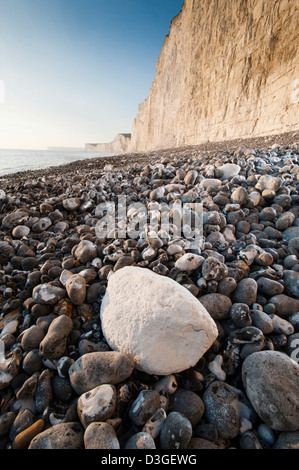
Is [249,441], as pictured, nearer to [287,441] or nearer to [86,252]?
[287,441]

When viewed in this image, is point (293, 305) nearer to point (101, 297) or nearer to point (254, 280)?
point (254, 280)

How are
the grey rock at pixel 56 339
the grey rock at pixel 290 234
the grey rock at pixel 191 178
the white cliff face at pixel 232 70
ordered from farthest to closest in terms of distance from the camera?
1. the white cliff face at pixel 232 70
2. the grey rock at pixel 191 178
3. the grey rock at pixel 290 234
4. the grey rock at pixel 56 339

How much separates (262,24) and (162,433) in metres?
16.2

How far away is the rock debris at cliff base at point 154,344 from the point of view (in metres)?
0.93

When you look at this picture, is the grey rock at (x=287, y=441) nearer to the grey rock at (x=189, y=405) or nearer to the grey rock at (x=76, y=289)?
the grey rock at (x=189, y=405)

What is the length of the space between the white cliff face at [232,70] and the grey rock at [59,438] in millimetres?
11694

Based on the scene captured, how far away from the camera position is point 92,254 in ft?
6.09

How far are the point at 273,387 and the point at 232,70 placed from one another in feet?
58.2

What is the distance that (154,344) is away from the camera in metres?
1.15

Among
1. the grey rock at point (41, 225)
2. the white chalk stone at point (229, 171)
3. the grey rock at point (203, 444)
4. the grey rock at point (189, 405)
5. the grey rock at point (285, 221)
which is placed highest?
the white chalk stone at point (229, 171)

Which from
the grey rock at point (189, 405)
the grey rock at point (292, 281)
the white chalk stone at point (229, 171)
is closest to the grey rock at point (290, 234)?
Answer: the grey rock at point (292, 281)

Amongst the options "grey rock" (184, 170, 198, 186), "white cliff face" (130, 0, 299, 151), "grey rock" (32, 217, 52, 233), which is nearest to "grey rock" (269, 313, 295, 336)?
"grey rock" (184, 170, 198, 186)

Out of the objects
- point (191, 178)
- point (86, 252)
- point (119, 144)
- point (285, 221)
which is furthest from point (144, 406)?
point (119, 144)
